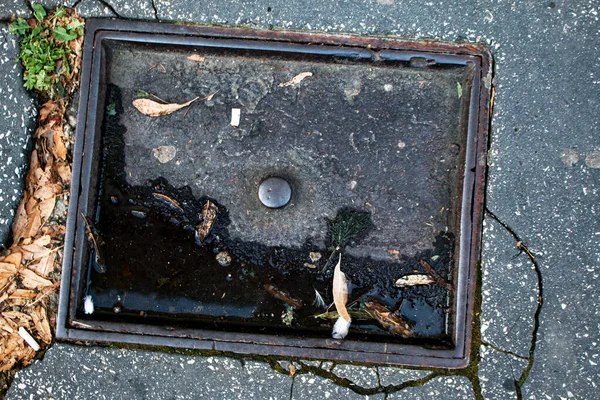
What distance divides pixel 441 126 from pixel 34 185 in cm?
161

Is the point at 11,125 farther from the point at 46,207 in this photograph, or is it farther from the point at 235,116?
the point at 235,116

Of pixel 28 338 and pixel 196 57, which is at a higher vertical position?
pixel 196 57

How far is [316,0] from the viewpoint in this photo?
1.86 metres

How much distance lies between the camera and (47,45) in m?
1.85

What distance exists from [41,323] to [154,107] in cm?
96

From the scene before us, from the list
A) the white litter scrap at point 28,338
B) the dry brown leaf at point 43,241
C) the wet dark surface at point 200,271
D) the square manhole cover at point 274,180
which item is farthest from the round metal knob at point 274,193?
the white litter scrap at point 28,338

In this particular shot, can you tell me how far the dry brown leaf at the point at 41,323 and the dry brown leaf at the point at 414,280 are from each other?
1.39 metres

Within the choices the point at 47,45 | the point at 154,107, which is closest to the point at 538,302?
the point at 154,107

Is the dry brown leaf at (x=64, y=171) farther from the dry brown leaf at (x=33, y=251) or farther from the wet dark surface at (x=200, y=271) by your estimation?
the dry brown leaf at (x=33, y=251)

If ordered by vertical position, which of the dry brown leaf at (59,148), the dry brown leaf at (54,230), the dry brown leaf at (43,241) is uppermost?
the dry brown leaf at (59,148)

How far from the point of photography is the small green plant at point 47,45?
1838 millimetres

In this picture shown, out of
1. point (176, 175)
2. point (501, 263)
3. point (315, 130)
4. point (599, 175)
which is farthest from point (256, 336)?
point (599, 175)

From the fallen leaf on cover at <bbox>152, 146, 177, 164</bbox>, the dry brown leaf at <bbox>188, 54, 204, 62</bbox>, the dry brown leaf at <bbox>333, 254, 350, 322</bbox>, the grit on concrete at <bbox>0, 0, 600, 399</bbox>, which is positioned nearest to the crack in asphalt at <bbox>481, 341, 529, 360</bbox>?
the grit on concrete at <bbox>0, 0, 600, 399</bbox>

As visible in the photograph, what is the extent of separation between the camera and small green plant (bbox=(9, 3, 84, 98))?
1.84 m
